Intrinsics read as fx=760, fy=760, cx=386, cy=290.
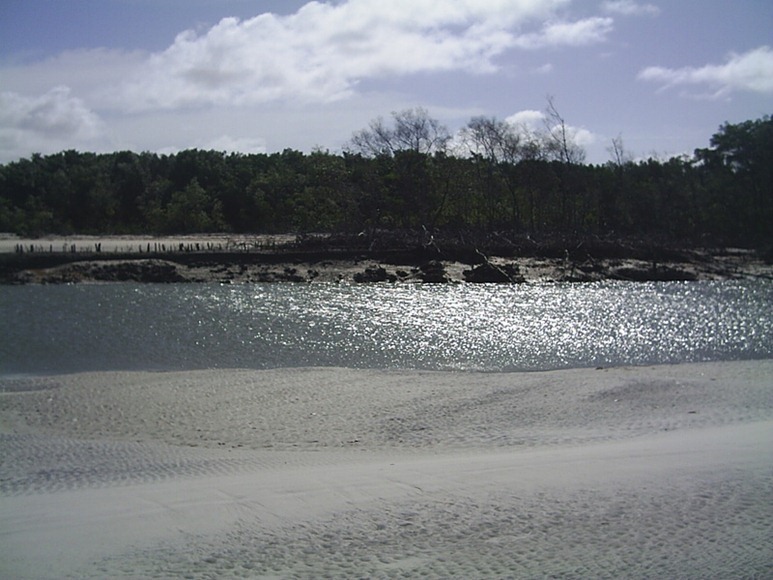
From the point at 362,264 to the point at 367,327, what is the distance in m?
21.7

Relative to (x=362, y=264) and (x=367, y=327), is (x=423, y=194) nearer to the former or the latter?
(x=362, y=264)

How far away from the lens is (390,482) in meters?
10.3

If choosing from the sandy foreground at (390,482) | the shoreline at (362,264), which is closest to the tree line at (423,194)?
the shoreline at (362,264)

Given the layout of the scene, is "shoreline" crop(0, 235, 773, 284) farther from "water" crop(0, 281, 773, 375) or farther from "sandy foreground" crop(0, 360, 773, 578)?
"sandy foreground" crop(0, 360, 773, 578)

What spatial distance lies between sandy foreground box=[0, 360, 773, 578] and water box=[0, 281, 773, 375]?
5899 mm

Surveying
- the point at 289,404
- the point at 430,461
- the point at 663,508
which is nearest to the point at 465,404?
the point at 289,404

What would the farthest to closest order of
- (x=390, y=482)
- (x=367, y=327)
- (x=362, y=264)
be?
(x=362, y=264) < (x=367, y=327) < (x=390, y=482)

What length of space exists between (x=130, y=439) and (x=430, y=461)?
585 cm

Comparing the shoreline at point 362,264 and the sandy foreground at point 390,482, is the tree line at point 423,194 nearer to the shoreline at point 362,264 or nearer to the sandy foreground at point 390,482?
the shoreline at point 362,264

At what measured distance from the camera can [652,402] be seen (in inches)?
644

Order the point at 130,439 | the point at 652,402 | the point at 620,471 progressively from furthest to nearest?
the point at 652,402 < the point at 130,439 < the point at 620,471

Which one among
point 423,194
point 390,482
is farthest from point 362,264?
point 390,482

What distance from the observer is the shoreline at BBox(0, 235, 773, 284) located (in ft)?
155

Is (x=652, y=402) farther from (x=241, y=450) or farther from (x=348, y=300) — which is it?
(x=348, y=300)
